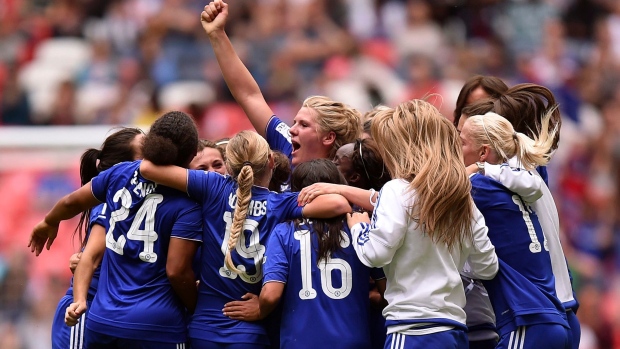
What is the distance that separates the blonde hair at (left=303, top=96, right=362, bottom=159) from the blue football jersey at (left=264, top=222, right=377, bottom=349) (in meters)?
0.98

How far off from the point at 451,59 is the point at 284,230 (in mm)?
8333

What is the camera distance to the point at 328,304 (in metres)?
4.23

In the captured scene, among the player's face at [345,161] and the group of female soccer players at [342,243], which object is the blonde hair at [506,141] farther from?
the player's face at [345,161]

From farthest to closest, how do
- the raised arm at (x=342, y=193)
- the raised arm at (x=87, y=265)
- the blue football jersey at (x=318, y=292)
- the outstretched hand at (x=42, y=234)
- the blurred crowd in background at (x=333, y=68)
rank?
the blurred crowd in background at (x=333, y=68) → the outstretched hand at (x=42, y=234) → the raised arm at (x=87, y=265) → the raised arm at (x=342, y=193) → the blue football jersey at (x=318, y=292)

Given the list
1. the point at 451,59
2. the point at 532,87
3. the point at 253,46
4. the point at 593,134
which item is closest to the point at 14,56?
the point at 253,46

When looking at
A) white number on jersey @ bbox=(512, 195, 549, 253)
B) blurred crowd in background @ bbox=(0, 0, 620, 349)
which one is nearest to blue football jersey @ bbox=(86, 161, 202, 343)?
white number on jersey @ bbox=(512, 195, 549, 253)

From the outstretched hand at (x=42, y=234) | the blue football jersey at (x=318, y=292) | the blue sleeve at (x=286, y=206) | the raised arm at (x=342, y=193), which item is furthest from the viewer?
the outstretched hand at (x=42, y=234)

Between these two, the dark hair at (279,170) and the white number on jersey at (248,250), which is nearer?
the white number on jersey at (248,250)

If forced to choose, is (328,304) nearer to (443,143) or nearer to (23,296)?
(443,143)

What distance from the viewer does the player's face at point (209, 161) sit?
5.15 metres

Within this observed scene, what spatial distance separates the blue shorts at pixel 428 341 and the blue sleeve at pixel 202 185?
1.07 meters

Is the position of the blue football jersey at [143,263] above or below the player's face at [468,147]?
below

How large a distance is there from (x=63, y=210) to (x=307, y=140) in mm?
1289

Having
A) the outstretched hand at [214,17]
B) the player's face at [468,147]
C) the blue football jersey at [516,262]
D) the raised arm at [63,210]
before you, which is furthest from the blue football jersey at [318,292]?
the outstretched hand at [214,17]
